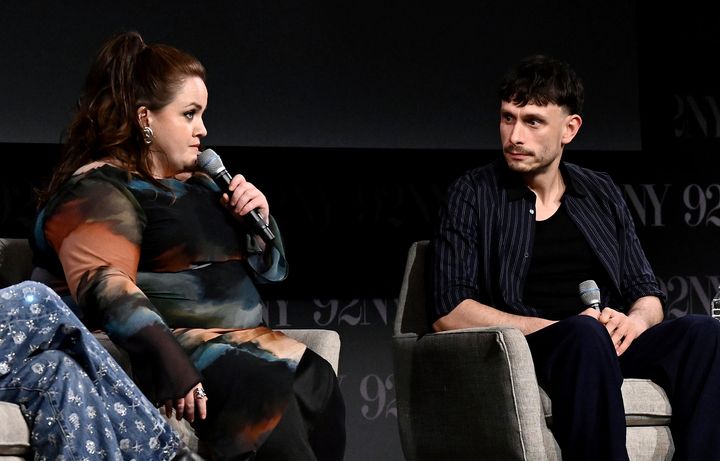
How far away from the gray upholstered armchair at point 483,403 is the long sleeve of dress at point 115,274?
81cm

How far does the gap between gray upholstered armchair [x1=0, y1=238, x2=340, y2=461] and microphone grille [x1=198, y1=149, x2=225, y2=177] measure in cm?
45

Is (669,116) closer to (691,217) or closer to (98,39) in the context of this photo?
(691,217)

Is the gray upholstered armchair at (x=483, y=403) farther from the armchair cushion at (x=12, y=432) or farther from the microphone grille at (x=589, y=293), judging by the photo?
the armchair cushion at (x=12, y=432)

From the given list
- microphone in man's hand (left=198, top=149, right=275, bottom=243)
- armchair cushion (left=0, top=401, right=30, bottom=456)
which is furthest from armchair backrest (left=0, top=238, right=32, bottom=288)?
armchair cushion (left=0, top=401, right=30, bottom=456)

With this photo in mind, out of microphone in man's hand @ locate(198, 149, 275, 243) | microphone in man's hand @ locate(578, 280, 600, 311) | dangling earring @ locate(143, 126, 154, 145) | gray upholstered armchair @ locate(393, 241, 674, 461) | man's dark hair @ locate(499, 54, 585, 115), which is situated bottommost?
gray upholstered armchair @ locate(393, 241, 674, 461)

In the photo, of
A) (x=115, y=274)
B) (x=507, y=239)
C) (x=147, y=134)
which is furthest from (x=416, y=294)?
(x=115, y=274)

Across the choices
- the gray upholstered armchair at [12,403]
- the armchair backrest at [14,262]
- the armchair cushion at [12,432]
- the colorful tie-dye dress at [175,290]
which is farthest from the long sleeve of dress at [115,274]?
the armchair backrest at [14,262]

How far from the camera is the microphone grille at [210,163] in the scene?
2.74 meters

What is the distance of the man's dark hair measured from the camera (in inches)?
130

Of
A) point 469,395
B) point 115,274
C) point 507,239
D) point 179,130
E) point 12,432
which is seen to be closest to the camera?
point 12,432

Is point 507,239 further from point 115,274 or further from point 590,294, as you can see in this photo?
point 115,274

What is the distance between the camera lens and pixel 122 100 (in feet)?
8.96

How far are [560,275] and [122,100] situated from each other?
1357 mm

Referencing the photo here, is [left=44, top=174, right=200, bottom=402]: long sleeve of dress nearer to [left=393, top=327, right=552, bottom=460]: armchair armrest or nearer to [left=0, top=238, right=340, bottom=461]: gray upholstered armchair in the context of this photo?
[left=0, top=238, right=340, bottom=461]: gray upholstered armchair
